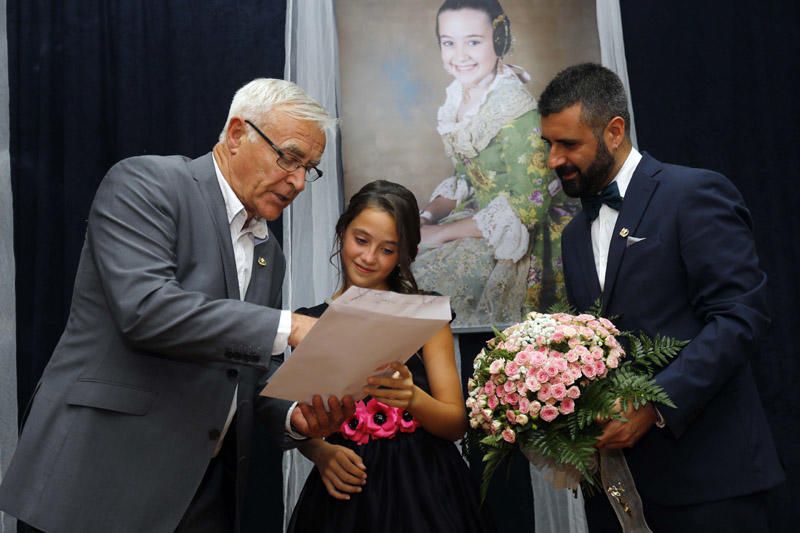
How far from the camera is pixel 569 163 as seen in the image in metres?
2.70

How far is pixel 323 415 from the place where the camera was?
7.15 feet

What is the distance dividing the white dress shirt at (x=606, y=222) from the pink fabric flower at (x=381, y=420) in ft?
2.61

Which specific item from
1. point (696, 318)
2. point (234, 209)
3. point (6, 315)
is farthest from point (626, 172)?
point (6, 315)

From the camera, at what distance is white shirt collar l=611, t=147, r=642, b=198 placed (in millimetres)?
2643

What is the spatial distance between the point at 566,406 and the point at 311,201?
67.6 inches

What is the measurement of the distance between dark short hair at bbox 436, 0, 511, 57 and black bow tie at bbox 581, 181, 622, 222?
1.33m

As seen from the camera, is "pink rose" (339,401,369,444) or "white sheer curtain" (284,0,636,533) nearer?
"pink rose" (339,401,369,444)

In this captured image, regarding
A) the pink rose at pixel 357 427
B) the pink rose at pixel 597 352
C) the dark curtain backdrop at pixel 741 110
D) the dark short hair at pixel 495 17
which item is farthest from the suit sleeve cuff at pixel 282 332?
the dark curtain backdrop at pixel 741 110

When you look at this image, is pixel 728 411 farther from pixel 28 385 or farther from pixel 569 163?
pixel 28 385

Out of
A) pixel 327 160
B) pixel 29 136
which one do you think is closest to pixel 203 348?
pixel 327 160

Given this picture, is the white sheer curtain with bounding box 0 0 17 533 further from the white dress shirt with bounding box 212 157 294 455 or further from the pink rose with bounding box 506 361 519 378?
the pink rose with bounding box 506 361 519 378

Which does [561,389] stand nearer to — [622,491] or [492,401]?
[492,401]

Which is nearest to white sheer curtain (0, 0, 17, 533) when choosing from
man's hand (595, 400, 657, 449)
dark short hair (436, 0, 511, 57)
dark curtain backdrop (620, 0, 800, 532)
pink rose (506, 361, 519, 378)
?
dark short hair (436, 0, 511, 57)

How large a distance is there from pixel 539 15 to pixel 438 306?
2.35 m
